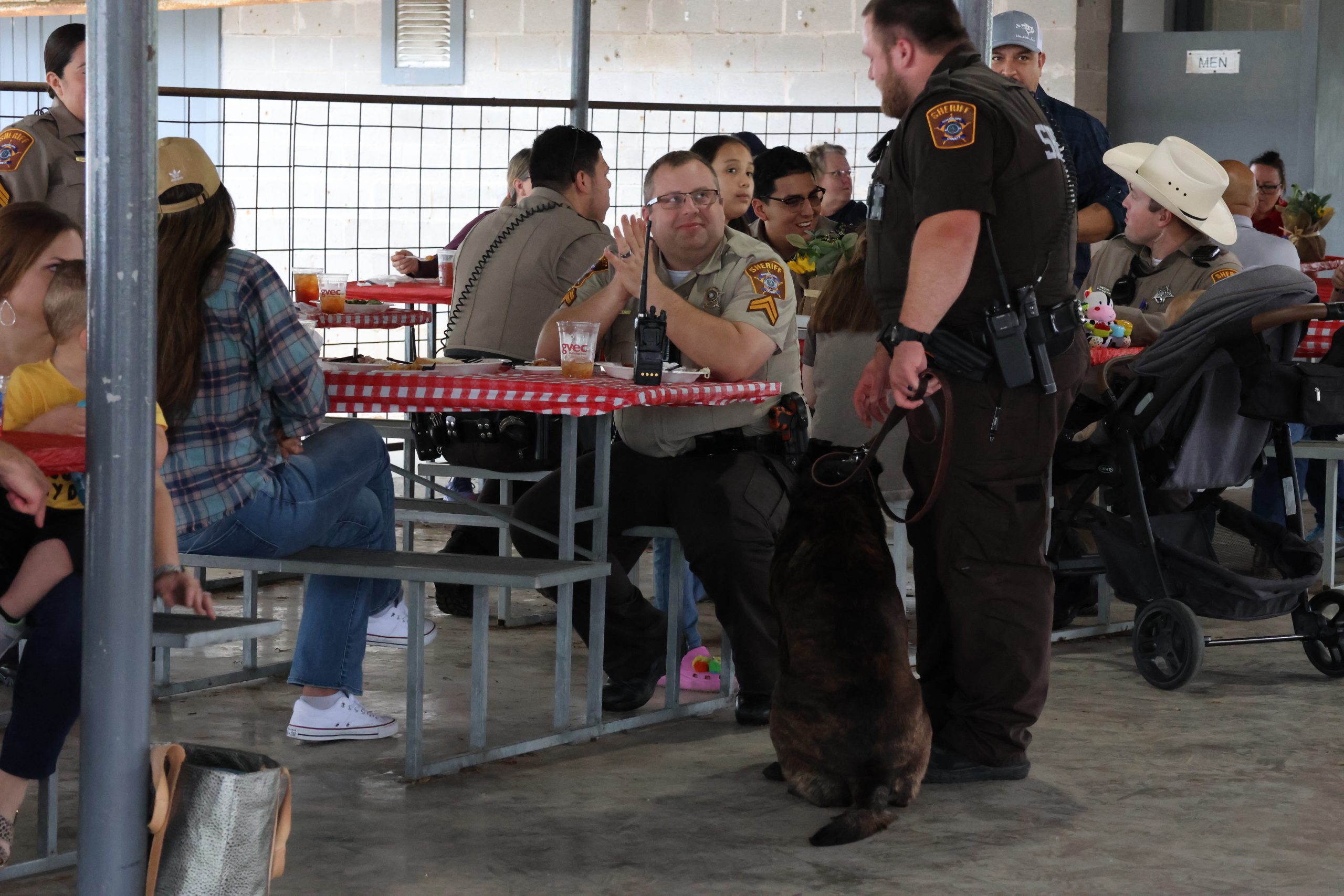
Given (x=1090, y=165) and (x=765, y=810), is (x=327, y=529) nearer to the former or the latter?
(x=765, y=810)

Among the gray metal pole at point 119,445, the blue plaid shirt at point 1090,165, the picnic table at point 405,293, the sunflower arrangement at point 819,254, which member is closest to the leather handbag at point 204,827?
the gray metal pole at point 119,445

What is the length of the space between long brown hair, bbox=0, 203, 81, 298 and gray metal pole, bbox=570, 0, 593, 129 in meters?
3.27

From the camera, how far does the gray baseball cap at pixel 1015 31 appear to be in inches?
197

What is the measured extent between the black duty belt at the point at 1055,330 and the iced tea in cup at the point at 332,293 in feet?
7.30

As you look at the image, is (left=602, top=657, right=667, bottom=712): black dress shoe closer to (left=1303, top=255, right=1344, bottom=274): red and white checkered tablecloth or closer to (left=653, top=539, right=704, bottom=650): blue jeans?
(left=653, top=539, right=704, bottom=650): blue jeans

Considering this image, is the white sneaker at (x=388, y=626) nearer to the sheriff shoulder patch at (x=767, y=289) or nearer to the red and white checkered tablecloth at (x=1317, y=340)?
the sheriff shoulder patch at (x=767, y=289)

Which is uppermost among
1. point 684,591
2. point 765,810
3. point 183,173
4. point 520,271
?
point 183,173

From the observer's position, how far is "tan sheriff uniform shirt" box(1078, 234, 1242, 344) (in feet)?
15.1

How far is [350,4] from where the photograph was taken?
10.3 meters

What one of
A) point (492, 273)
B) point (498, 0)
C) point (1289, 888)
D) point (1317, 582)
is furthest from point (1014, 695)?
point (498, 0)

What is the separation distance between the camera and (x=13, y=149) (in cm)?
441

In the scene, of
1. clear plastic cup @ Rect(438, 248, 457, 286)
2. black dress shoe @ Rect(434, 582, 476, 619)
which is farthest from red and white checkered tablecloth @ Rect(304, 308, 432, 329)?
black dress shoe @ Rect(434, 582, 476, 619)

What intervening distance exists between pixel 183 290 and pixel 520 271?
1526 millimetres

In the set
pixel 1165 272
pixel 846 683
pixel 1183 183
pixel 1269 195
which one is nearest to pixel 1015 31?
pixel 1183 183
